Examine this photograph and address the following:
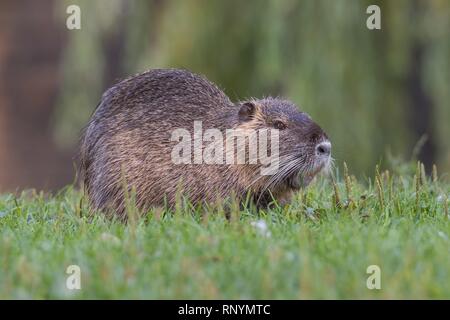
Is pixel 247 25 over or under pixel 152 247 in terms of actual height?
over

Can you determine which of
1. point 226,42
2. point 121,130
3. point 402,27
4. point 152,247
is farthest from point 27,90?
point 152,247

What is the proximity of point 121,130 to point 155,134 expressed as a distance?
198 mm

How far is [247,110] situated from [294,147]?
39 centimetres

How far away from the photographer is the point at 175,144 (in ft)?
18.2

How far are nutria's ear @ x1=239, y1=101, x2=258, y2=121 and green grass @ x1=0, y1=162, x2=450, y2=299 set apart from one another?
2.33ft

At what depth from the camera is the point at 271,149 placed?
17.7 feet

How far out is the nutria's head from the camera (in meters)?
5.25

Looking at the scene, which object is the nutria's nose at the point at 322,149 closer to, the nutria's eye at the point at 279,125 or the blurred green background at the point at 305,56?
the nutria's eye at the point at 279,125
